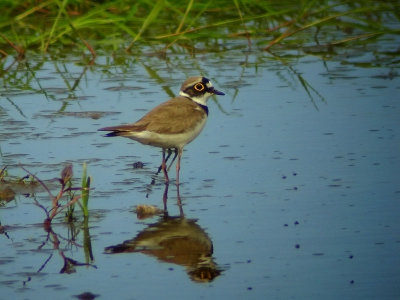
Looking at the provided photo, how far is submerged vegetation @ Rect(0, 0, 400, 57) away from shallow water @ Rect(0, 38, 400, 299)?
0.46 m

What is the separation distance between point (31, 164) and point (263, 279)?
3090mm

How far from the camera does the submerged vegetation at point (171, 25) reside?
38.4 ft

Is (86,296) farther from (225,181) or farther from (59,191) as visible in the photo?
(225,181)

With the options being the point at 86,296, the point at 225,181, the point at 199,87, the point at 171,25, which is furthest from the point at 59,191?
the point at 171,25

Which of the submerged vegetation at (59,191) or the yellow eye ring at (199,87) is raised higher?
the yellow eye ring at (199,87)

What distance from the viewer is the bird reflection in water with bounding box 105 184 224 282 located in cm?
540

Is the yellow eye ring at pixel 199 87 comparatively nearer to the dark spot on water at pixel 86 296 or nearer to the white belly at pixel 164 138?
the white belly at pixel 164 138

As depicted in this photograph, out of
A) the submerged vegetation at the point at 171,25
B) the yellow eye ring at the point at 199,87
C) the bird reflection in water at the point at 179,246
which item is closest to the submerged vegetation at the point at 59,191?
the bird reflection in water at the point at 179,246

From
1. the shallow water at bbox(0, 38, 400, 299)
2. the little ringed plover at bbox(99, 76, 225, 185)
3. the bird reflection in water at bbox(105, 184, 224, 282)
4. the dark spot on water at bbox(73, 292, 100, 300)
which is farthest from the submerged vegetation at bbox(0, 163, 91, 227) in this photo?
the dark spot on water at bbox(73, 292, 100, 300)

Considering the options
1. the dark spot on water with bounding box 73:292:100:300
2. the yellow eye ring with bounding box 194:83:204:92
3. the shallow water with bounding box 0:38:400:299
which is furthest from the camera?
the yellow eye ring with bounding box 194:83:204:92

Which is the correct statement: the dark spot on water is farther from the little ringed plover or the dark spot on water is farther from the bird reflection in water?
the little ringed plover

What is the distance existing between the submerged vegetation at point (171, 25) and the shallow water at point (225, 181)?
1.51 ft

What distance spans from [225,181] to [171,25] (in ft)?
18.9

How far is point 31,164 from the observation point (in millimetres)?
7660
